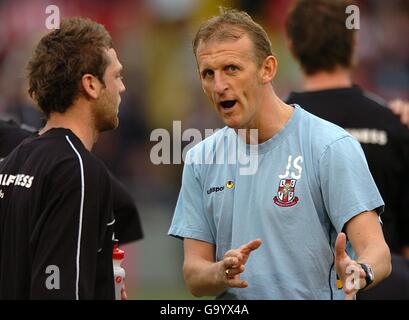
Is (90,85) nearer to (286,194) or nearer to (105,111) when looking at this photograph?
(105,111)

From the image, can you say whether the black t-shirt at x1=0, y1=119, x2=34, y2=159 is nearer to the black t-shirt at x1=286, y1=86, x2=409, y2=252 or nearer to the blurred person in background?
the blurred person in background

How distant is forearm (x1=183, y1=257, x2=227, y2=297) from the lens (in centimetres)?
448

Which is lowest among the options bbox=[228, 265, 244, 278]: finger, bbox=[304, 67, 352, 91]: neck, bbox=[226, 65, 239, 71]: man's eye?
bbox=[228, 265, 244, 278]: finger

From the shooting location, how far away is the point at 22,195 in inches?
166

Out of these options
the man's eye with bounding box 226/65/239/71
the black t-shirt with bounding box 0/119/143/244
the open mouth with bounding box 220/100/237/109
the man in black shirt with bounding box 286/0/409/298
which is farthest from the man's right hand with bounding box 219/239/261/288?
the man in black shirt with bounding box 286/0/409/298

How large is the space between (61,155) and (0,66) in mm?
10232

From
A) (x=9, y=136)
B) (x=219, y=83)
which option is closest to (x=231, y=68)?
(x=219, y=83)

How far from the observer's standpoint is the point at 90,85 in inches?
177

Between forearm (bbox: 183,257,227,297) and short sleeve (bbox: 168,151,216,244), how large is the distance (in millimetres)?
136

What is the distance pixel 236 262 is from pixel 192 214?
72 cm

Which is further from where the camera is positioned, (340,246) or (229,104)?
(229,104)

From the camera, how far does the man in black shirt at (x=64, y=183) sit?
4074 mm

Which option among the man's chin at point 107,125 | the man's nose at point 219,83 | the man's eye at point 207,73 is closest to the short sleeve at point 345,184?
the man's nose at point 219,83
